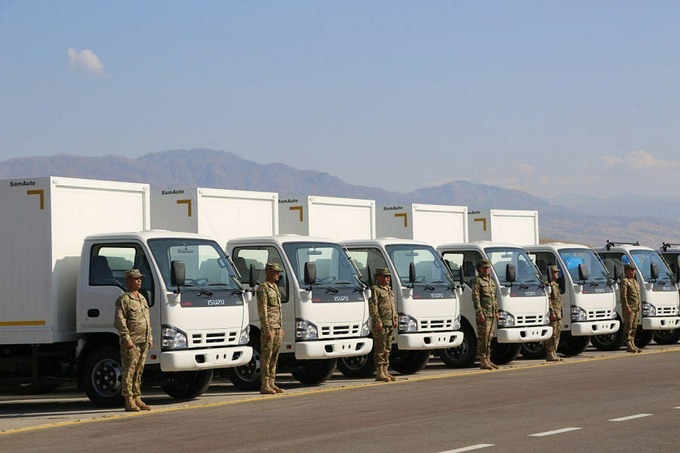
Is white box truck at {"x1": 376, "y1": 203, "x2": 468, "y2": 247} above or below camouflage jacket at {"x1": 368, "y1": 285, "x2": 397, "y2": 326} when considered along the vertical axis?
above

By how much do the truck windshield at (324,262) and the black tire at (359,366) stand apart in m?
1.98

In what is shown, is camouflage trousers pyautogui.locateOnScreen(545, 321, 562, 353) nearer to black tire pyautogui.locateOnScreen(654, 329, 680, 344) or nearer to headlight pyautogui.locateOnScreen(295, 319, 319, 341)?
black tire pyautogui.locateOnScreen(654, 329, 680, 344)

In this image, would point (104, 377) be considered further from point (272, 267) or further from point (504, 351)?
point (504, 351)

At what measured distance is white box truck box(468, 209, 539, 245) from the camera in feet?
93.4

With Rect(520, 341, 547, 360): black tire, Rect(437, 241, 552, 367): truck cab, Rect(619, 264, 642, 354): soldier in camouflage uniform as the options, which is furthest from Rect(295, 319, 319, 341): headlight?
Rect(619, 264, 642, 354): soldier in camouflage uniform

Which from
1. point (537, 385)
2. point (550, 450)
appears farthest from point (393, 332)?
point (550, 450)

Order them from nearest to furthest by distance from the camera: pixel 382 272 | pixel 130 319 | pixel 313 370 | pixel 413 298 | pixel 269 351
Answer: pixel 130 319, pixel 269 351, pixel 313 370, pixel 382 272, pixel 413 298

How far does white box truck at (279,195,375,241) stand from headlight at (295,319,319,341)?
139 inches

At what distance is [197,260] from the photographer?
17266 mm

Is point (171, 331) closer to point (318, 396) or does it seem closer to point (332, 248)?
point (318, 396)

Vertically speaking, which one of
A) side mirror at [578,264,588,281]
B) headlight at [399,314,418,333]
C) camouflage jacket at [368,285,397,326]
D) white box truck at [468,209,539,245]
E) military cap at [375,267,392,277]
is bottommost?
headlight at [399,314,418,333]

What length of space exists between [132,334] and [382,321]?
213 inches

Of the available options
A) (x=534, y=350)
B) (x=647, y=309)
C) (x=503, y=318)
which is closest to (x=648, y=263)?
(x=647, y=309)

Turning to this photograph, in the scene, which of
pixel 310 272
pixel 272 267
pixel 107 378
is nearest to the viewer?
pixel 107 378
